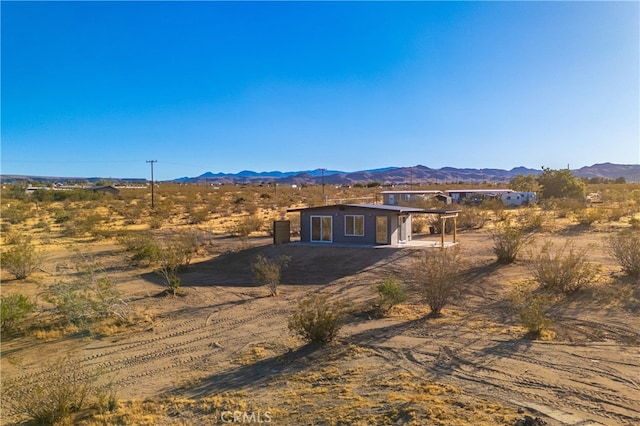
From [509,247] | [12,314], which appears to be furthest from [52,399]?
[509,247]

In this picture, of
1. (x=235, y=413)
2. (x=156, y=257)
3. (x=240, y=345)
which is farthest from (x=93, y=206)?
(x=235, y=413)

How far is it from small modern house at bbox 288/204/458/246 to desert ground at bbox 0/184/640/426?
18.7 feet

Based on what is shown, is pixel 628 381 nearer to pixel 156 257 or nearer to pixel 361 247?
pixel 361 247

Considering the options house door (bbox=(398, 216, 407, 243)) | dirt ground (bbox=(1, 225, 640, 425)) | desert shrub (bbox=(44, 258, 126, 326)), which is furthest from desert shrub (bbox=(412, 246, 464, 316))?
house door (bbox=(398, 216, 407, 243))

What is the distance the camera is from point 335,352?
1052cm

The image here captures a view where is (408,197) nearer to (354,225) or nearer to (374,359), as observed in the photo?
(354,225)

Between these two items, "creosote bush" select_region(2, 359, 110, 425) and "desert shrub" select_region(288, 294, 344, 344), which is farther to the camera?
"desert shrub" select_region(288, 294, 344, 344)

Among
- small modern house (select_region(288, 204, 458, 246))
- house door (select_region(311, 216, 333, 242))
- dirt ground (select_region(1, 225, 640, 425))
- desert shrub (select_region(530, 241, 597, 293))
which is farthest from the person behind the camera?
house door (select_region(311, 216, 333, 242))

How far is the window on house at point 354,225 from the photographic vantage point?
25.3 meters

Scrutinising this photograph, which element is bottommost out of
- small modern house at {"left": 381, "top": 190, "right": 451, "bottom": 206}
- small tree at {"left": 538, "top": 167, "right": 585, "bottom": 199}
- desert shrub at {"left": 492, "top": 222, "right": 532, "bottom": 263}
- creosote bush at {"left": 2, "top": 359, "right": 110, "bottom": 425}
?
creosote bush at {"left": 2, "top": 359, "right": 110, "bottom": 425}

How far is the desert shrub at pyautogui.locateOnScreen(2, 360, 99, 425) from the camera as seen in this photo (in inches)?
314

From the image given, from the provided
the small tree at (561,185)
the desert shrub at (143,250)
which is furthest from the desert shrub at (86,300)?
the small tree at (561,185)

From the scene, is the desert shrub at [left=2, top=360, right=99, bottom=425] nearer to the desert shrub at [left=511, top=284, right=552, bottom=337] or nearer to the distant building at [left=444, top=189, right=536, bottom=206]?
the desert shrub at [left=511, top=284, right=552, bottom=337]

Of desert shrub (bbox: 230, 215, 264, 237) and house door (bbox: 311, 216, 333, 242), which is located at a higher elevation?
house door (bbox: 311, 216, 333, 242)
